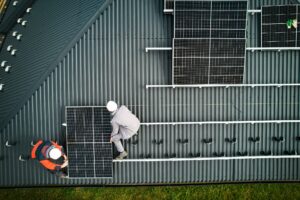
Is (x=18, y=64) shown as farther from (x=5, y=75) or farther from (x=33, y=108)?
(x=33, y=108)

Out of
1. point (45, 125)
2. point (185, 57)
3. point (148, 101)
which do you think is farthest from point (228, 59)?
point (45, 125)

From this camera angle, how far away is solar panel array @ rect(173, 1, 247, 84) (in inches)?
572

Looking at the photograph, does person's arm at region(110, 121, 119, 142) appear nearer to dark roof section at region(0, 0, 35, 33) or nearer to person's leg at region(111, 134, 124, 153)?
person's leg at region(111, 134, 124, 153)

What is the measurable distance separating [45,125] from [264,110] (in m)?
10.5

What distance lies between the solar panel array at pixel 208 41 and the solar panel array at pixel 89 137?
391cm

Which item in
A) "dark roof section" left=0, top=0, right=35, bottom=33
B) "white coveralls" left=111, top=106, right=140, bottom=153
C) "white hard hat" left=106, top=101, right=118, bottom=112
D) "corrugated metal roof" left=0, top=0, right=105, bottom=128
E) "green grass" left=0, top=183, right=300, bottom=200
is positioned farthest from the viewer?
"green grass" left=0, top=183, right=300, bottom=200

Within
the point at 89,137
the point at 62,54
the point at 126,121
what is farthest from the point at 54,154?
the point at 62,54

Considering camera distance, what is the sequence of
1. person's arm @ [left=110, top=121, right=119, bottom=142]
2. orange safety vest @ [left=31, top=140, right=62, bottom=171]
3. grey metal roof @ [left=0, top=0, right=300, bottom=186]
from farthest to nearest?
grey metal roof @ [left=0, top=0, right=300, bottom=186], orange safety vest @ [left=31, top=140, right=62, bottom=171], person's arm @ [left=110, top=121, right=119, bottom=142]

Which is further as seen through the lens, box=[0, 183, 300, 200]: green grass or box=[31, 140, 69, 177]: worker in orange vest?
box=[0, 183, 300, 200]: green grass

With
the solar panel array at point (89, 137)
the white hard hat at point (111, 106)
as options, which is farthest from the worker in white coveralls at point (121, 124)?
the solar panel array at point (89, 137)

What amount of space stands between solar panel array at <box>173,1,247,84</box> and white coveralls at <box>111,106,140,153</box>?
262 centimetres

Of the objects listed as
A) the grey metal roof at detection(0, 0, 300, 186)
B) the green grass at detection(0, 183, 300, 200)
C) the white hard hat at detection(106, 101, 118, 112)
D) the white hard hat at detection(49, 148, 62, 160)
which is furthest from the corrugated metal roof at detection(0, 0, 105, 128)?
the green grass at detection(0, 183, 300, 200)

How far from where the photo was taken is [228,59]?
14.8m

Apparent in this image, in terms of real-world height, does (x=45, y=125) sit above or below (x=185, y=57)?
below
